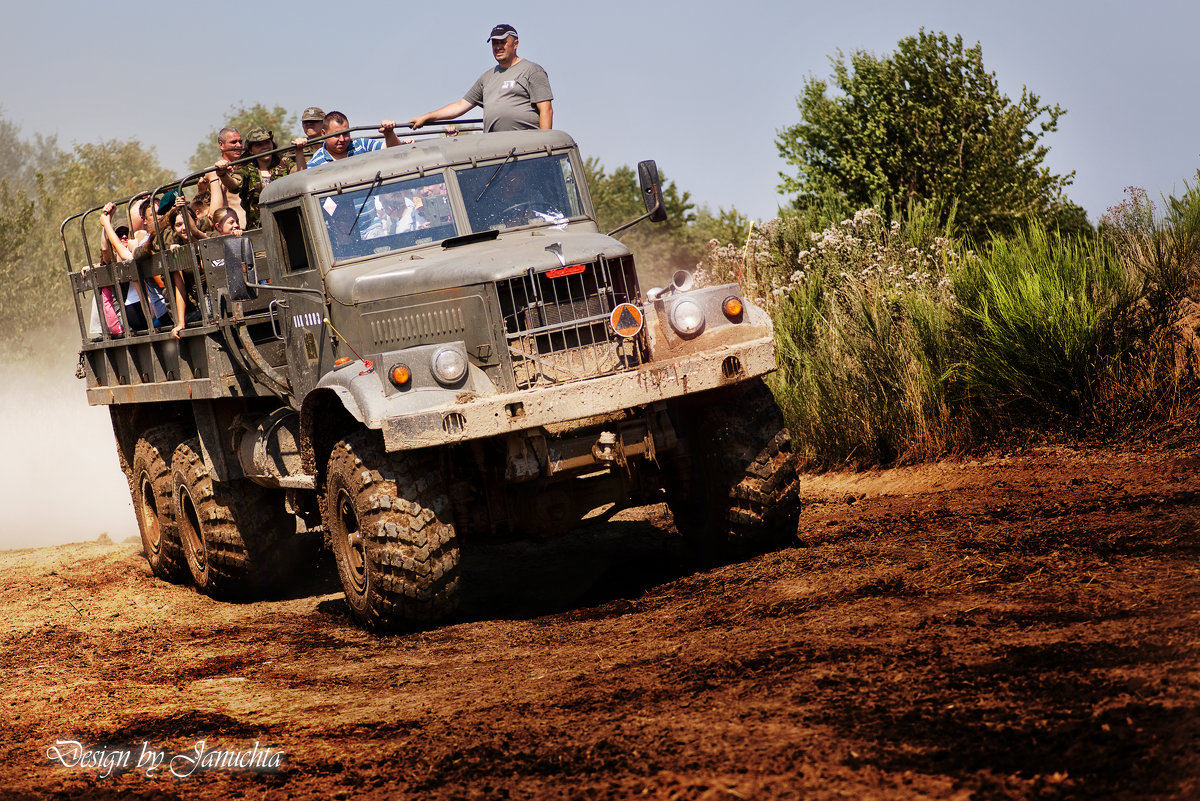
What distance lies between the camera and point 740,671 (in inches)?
216

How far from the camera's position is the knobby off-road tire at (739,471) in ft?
26.1

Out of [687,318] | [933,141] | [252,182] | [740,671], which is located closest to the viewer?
[740,671]

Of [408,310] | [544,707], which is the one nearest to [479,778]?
[544,707]

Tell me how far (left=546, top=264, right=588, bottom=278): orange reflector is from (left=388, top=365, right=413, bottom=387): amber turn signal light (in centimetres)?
100

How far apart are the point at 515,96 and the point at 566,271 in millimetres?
2464

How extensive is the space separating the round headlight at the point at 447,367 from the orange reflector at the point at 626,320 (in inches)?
36.0

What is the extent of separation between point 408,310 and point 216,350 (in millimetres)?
2221

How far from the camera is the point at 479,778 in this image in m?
4.64

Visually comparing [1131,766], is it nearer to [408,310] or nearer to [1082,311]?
[408,310]

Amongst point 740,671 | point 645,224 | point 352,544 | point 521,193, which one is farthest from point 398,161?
point 645,224

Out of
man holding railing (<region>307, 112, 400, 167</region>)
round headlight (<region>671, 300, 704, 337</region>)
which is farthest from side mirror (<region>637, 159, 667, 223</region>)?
man holding railing (<region>307, 112, 400, 167</region>)

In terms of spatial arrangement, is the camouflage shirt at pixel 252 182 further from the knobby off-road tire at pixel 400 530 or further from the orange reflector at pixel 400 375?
the orange reflector at pixel 400 375

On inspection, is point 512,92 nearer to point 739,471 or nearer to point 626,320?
point 626,320

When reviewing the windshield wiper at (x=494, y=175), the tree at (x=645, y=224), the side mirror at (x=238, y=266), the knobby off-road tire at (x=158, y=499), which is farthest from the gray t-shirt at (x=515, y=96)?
the tree at (x=645, y=224)
